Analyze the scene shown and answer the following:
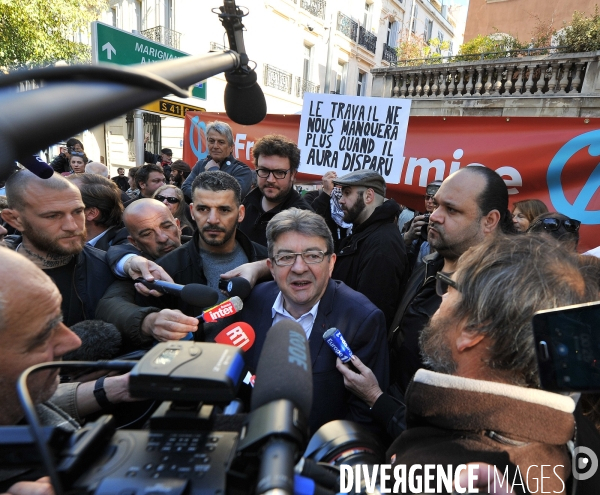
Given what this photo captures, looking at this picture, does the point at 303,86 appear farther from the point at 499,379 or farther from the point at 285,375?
the point at 285,375

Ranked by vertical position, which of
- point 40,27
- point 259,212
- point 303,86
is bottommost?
point 259,212

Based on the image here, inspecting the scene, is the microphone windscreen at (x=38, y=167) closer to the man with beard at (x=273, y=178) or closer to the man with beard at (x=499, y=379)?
the man with beard at (x=499, y=379)

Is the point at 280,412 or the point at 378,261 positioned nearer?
the point at 280,412

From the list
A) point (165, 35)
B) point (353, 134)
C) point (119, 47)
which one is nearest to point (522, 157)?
point (353, 134)

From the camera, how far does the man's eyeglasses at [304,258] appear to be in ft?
6.80

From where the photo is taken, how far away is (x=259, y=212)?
346cm

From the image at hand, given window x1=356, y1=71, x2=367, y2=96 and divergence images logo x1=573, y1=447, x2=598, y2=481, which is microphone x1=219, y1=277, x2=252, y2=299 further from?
window x1=356, y1=71, x2=367, y2=96

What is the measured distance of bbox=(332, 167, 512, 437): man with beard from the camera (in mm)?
2252

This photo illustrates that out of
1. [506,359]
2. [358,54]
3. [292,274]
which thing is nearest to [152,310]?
[292,274]

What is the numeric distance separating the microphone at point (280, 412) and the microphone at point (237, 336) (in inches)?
47.3

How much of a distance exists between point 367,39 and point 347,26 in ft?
6.95

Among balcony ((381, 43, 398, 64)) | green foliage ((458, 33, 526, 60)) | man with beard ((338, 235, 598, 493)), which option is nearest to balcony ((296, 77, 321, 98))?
balcony ((381, 43, 398, 64))

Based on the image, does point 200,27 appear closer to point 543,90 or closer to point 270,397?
point 543,90

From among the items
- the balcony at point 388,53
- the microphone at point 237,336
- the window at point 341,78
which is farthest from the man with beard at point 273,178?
the balcony at point 388,53
